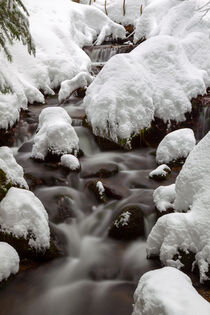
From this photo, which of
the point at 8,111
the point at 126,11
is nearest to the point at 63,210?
the point at 8,111

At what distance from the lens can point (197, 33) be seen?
11.4 metres

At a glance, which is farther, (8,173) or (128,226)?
(128,226)

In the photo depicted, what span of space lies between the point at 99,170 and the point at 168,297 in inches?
171

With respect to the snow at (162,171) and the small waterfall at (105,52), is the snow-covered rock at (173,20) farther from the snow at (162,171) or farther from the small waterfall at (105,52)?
the snow at (162,171)

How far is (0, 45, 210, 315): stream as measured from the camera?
151 inches

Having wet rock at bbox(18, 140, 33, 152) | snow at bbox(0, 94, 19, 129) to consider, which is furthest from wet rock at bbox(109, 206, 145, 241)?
snow at bbox(0, 94, 19, 129)

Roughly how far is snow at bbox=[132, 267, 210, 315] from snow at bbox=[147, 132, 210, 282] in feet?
2.86

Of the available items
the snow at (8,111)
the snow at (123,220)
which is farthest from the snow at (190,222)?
the snow at (8,111)

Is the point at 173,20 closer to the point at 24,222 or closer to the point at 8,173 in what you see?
the point at 8,173

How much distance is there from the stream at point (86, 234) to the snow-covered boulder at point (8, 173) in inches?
33.2

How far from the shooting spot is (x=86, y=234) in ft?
17.2

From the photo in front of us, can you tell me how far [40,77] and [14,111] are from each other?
3.65m

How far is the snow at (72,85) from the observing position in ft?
33.6

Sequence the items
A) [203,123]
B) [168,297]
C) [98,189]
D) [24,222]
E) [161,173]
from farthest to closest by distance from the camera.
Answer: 1. [203,123]
2. [161,173]
3. [98,189]
4. [24,222]
5. [168,297]
